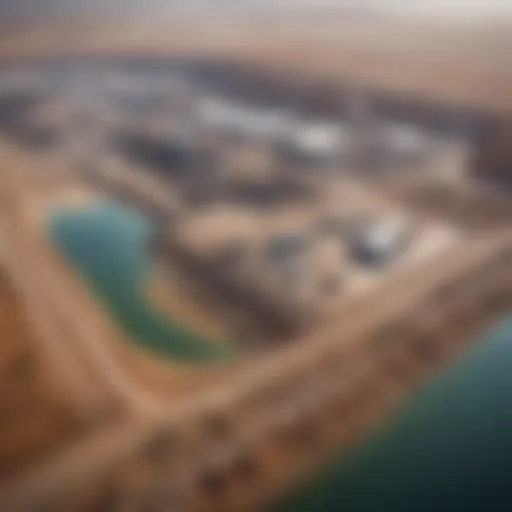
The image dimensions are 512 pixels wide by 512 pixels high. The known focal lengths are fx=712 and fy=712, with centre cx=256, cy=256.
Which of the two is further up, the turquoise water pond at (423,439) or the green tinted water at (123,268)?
the green tinted water at (123,268)

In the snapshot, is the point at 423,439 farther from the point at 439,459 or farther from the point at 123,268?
the point at 123,268

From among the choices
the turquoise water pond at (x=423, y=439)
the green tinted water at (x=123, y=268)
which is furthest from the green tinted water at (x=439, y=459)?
the green tinted water at (x=123, y=268)

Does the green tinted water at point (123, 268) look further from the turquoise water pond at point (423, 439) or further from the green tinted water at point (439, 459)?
the green tinted water at point (439, 459)

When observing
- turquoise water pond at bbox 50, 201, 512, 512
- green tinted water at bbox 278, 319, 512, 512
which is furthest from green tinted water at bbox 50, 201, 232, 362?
green tinted water at bbox 278, 319, 512, 512

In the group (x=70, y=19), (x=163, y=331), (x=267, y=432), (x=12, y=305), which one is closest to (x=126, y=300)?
(x=163, y=331)

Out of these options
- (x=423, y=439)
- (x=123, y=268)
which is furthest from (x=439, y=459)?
(x=123, y=268)

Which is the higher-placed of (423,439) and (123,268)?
(123,268)
